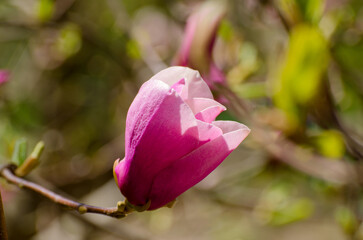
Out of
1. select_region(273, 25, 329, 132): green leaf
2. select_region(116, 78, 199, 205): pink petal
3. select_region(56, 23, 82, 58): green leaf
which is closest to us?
select_region(116, 78, 199, 205): pink petal

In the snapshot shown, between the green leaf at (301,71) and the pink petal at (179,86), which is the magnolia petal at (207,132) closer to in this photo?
the pink petal at (179,86)

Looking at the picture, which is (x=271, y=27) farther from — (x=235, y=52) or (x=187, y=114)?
(x=187, y=114)

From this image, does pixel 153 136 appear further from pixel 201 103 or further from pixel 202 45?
pixel 202 45

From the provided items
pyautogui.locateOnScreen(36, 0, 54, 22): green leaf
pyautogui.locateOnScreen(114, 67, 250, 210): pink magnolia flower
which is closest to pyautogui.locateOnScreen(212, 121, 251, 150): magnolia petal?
pyautogui.locateOnScreen(114, 67, 250, 210): pink magnolia flower

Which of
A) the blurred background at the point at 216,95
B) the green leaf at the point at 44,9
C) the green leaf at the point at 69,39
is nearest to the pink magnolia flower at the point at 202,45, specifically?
the blurred background at the point at 216,95

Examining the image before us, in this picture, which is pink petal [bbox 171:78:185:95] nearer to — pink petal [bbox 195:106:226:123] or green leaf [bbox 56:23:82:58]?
pink petal [bbox 195:106:226:123]

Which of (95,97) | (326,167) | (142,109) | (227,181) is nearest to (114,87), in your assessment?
(95,97)
